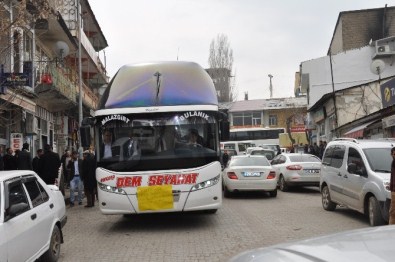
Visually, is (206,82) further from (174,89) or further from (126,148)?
(126,148)

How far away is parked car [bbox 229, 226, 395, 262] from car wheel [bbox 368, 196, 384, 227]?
709cm

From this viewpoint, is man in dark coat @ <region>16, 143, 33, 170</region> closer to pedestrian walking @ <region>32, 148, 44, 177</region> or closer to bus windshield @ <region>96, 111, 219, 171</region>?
pedestrian walking @ <region>32, 148, 44, 177</region>

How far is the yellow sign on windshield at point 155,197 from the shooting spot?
9883 millimetres

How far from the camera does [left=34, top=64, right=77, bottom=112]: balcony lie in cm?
1952

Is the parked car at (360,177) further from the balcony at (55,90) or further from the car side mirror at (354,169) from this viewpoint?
the balcony at (55,90)

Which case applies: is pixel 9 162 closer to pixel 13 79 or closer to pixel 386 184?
pixel 13 79

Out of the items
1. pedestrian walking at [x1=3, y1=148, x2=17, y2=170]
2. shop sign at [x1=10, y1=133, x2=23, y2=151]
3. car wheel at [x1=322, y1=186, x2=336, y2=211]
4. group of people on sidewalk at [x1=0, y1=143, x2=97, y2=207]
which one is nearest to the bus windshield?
car wheel at [x1=322, y1=186, x2=336, y2=211]

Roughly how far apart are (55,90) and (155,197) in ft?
39.8

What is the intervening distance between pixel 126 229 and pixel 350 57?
32.9 m

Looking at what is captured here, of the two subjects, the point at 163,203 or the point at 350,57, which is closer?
the point at 163,203

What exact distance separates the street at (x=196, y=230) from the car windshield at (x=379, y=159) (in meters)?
1.30

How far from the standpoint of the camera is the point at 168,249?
8289mm

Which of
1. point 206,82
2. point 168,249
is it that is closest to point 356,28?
point 206,82

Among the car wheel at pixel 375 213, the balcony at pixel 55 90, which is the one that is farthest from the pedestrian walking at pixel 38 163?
the car wheel at pixel 375 213
